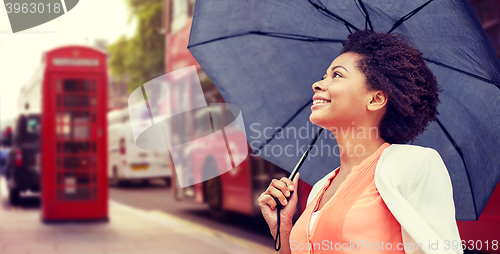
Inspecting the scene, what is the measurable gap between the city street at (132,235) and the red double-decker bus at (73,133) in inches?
14.2

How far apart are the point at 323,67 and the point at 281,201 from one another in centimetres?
73

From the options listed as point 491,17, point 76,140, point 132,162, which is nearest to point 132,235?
point 76,140

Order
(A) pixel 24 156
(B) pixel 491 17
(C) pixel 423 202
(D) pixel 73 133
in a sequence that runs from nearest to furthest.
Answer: (C) pixel 423 202 → (B) pixel 491 17 → (D) pixel 73 133 → (A) pixel 24 156

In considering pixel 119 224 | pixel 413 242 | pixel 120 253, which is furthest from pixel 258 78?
pixel 119 224

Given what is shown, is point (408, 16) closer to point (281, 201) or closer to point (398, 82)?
point (398, 82)

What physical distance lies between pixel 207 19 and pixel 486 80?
1.09 meters

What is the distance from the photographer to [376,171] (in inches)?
52.5

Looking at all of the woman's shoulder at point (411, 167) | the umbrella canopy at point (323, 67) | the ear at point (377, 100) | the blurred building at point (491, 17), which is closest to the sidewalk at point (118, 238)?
the blurred building at point (491, 17)

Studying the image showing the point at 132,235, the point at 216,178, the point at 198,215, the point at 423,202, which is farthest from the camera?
the point at 198,215

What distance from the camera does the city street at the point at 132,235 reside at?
5.82 metres

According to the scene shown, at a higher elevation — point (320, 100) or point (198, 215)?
point (320, 100)

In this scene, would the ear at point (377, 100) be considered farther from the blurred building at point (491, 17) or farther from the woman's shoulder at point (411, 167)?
the blurred building at point (491, 17)

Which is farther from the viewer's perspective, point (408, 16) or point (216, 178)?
point (216, 178)

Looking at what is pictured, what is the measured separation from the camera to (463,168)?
6.39ft
